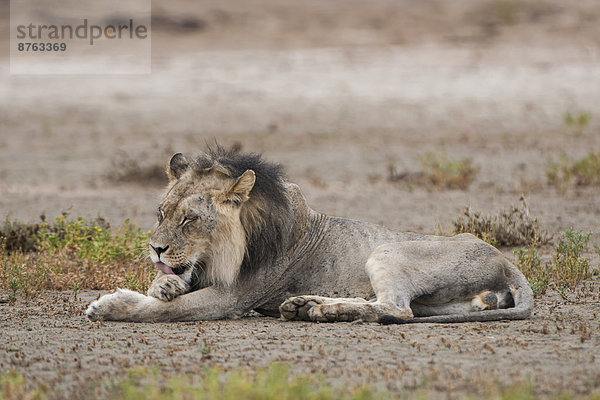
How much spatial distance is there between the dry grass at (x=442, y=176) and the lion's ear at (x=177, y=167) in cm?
836

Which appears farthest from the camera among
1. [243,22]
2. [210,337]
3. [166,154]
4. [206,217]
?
[243,22]

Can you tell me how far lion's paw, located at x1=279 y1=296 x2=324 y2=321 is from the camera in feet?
23.8

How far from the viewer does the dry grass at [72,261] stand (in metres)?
8.67

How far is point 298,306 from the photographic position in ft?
23.9

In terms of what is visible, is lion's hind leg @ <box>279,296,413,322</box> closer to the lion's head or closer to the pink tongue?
the lion's head

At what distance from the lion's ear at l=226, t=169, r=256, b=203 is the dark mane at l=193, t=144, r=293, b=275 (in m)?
0.10

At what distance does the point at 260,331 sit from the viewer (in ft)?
22.8

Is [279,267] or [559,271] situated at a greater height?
[279,267]

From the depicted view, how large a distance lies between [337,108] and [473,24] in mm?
9086

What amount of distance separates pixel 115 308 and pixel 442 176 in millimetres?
9206

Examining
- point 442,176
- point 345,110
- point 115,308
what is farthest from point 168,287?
point 345,110

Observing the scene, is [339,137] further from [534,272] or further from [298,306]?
[298,306]

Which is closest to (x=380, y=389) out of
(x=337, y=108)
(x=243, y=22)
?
(x=337, y=108)

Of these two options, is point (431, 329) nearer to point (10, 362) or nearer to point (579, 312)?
point (579, 312)
